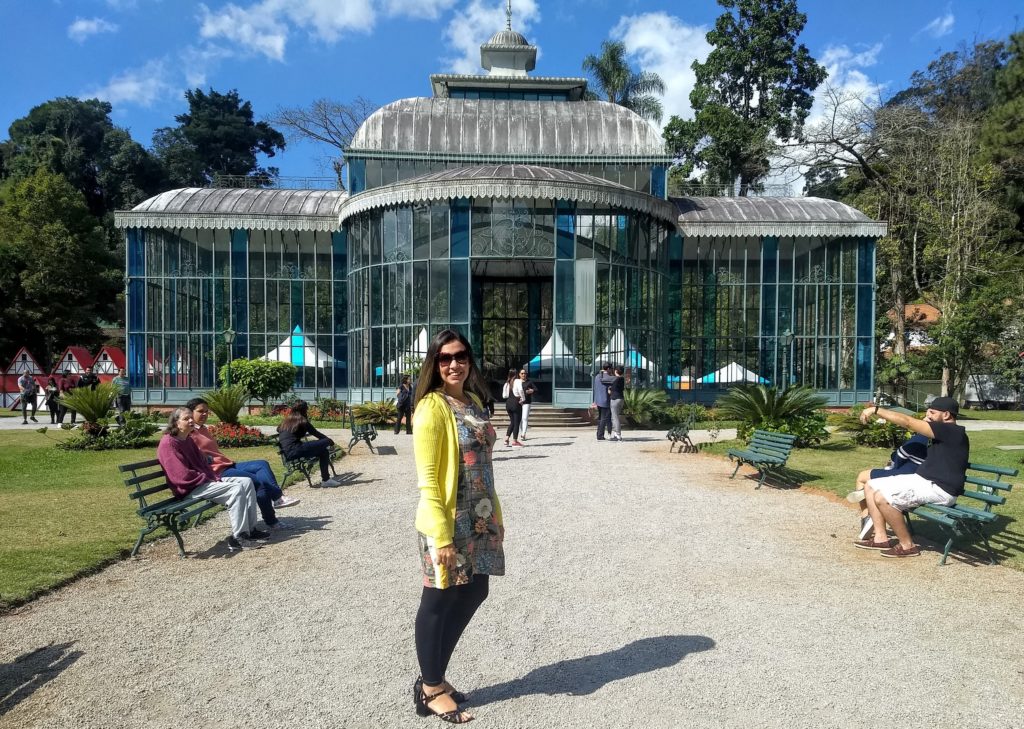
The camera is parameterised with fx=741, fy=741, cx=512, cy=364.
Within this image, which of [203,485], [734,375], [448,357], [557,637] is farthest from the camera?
[734,375]

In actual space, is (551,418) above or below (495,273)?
below

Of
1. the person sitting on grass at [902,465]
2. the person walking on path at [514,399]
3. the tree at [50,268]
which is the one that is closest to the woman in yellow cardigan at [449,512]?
the person sitting on grass at [902,465]

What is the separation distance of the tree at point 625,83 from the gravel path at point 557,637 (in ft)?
141

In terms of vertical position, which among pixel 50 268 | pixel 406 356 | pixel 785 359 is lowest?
pixel 785 359

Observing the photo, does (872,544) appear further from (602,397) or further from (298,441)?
(602,397)

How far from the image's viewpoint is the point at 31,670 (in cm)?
419

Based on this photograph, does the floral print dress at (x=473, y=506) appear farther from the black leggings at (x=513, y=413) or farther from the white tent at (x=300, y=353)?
the white tent at (x=300, y=353)

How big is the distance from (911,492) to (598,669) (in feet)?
13.4

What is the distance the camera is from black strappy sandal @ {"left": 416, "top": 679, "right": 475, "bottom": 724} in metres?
3.61

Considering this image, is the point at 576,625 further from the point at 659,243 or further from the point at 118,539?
the point at 659,243

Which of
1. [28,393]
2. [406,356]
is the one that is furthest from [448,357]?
[28,393]

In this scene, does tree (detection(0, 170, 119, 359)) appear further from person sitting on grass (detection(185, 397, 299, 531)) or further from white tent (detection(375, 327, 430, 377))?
person sitting on grass (detection(185, 397, 299, 531))

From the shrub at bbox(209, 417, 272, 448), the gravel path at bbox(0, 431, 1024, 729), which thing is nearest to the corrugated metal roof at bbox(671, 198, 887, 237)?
the shrub at bbox(209, 417, 272, 448)

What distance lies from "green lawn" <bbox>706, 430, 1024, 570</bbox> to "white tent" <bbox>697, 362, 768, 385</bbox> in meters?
8.64
